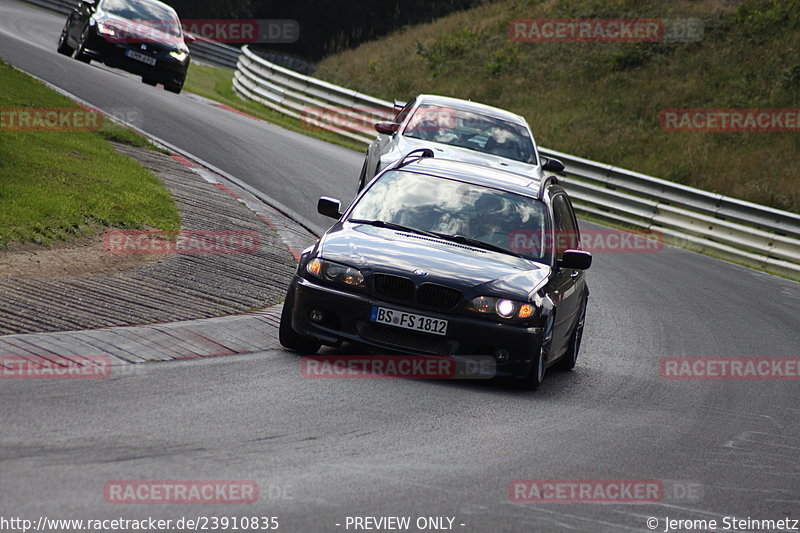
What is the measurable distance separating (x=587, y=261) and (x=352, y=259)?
1.99 metres

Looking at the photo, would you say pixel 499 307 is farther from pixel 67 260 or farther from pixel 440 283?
pixel 67 260

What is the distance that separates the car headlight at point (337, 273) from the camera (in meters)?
8.04

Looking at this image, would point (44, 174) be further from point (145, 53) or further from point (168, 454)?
point (145, 53)

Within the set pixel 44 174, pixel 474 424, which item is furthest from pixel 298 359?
pixel 44 174

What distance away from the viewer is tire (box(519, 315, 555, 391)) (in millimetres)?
8172

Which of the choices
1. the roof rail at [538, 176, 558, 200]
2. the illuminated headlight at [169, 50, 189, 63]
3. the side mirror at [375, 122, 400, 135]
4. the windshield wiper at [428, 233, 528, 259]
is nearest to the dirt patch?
the windshield wiper at [428, 233, 528, 259]

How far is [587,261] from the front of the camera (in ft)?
29.3

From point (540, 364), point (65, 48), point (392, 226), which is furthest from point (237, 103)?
point (540, 364)

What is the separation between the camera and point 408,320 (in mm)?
7930

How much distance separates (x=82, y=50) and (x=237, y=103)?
7129 mm

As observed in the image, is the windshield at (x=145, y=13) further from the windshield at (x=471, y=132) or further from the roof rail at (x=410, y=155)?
the roof rail at (x=410, y=155)

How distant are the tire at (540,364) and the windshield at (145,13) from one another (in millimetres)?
18389

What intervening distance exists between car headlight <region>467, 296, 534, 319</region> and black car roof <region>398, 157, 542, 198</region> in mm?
1712

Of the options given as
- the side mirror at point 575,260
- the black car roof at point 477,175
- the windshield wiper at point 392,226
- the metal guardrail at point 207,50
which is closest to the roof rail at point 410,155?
the black car roof at point 477,175
